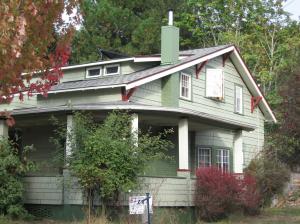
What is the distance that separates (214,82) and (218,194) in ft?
22.4

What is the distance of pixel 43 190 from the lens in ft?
59.3

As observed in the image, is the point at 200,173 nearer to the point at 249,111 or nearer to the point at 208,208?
the point at 208,208

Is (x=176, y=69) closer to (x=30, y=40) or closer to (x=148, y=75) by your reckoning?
(x=148, y=75)

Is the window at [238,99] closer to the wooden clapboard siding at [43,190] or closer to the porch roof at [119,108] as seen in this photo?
the porch roof at [119,108]

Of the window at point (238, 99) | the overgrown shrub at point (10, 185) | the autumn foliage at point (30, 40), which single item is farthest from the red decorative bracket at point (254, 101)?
the autumn foliage at point (30, 40)

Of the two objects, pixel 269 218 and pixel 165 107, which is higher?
pixel 165 107

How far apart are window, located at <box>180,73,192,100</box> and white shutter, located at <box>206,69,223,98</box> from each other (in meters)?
1.54

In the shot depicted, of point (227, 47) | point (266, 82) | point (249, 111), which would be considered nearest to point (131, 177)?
Result: point (227, 47)

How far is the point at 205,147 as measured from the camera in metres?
24.2

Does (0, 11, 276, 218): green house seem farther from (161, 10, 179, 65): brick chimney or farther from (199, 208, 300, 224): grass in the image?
(199, 208, 300, 224): grass

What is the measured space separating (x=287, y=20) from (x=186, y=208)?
2785 centimetres

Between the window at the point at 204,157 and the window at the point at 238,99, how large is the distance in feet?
9.86

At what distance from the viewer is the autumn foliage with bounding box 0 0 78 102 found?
6961mm

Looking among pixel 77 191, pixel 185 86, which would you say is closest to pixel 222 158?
pixel 185 86
